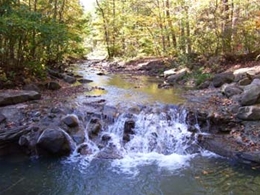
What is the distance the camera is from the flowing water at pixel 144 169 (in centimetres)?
591

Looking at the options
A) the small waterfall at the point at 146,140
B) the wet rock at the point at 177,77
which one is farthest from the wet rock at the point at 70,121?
the wet rock at the point at 177,77

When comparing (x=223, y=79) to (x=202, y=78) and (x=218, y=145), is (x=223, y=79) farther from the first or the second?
(x=218, y=145)

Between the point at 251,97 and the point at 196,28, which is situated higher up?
the point at 196,28

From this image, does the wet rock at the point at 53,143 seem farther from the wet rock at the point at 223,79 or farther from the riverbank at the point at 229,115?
the wet rock at the point at 223,79

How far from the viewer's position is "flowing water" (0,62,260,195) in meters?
5.91

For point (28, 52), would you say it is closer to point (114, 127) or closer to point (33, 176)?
point (114, 127)

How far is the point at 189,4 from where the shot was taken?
1755 cm

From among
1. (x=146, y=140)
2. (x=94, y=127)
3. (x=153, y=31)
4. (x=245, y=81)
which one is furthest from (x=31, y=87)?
(x=153, y=31)

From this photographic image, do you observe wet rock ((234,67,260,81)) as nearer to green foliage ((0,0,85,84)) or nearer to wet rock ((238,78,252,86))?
wet rock ((238,78,252,86))

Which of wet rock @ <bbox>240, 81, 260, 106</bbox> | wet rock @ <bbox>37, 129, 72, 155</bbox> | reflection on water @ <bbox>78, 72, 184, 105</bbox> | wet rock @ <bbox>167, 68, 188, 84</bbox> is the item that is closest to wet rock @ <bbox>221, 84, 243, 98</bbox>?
wet rock @ <bbox>240, 81, 260, 106</bbox>

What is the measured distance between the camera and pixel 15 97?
30.5 ft

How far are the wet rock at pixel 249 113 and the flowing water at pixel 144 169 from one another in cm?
149

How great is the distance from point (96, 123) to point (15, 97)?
2758 mm

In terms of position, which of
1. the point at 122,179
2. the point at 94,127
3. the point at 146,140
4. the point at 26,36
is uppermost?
the point at 26,36
